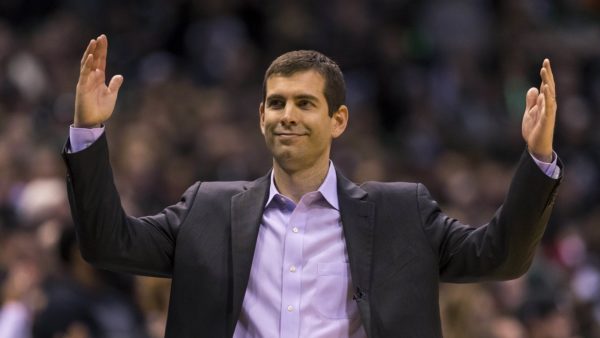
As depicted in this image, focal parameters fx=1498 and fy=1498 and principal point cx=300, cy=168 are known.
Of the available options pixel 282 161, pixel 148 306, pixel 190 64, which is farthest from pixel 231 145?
pixel 282 161

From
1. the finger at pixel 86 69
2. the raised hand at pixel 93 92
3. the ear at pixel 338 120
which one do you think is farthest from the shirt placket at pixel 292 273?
the finger at pixel 86 69

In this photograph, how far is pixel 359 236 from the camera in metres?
5.25

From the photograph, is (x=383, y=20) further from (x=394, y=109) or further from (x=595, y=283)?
(x=595, y=283)

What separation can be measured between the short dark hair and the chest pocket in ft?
1.85

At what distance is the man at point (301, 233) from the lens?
498 cm

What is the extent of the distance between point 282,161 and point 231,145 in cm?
736

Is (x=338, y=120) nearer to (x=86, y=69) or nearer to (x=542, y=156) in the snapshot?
(x=542, y=156)

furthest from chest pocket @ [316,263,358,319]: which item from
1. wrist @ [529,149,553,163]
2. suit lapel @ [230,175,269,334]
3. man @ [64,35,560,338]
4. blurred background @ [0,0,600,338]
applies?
blurred background @ [0,0,600,338]

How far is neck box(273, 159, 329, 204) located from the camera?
17.6 feet

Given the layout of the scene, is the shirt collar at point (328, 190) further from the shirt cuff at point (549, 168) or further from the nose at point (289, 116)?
the shirt cuff at point (549, 168)

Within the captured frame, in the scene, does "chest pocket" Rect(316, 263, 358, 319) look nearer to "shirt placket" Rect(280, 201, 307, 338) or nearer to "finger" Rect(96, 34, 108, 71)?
"shirt placket" Rect(280, 201, 307, 338)

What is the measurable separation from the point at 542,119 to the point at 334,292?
0.94 meters

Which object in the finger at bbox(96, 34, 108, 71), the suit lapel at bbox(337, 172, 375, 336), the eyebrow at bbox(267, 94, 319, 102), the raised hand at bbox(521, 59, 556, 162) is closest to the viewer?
the raised hand at bbox(521, 59, 556, 162)

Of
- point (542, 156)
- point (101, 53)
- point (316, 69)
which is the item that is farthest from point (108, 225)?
point (542, 156)
